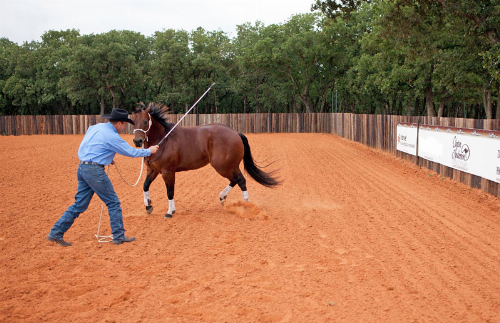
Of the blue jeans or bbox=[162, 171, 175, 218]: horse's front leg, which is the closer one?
the blue jeans

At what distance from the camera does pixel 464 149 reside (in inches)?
438

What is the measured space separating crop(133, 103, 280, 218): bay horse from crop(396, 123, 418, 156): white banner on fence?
9001 millimetres

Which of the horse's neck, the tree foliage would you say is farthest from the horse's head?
the tree foliage

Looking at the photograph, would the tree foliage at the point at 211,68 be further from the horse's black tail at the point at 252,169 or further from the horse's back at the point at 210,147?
the horse's back at the point at 210,147

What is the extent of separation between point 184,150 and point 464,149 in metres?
7.46

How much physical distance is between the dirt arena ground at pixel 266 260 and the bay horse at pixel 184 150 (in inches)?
26.3

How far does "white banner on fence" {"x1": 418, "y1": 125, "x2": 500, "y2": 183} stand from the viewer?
9.55 m

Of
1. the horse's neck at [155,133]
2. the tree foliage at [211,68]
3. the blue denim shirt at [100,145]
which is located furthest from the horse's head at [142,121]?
the tree foliage at [211,68]

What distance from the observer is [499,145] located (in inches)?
360

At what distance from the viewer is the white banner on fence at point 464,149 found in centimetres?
955

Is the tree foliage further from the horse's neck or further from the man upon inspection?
the man

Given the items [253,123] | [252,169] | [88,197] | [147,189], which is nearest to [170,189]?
[147,189]

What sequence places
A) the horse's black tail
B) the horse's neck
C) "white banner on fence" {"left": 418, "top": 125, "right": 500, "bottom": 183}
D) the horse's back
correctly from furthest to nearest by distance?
"white banner on fence" {"left": 418, "top": 125, "right": 500, "bottom": 183} < the horse's black tail < the horse's back < the horse's neck

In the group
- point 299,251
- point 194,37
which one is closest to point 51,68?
point 194,37
